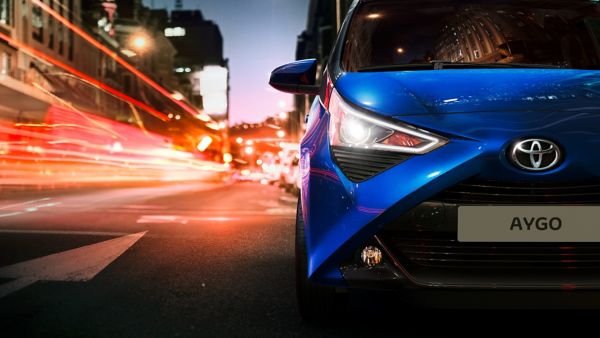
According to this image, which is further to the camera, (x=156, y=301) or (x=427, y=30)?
(x=427, y=30)

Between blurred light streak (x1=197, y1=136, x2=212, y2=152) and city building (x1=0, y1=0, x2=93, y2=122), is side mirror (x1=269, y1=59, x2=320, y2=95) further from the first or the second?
blurred light streak (x1=197, y1=136, x2=212, y2=152)

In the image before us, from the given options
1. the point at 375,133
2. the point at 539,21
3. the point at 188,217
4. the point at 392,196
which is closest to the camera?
the point at 392,196

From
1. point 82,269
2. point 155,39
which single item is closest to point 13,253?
point 82,269

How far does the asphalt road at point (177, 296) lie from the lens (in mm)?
2961

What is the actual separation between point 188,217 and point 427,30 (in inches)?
229

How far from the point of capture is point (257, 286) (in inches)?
157

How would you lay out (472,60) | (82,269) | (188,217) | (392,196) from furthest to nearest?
(188,217) → (82,269) → (472,60) → (392,196)

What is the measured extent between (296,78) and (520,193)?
180 centimetres

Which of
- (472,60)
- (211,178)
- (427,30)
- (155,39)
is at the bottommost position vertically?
(211,178)

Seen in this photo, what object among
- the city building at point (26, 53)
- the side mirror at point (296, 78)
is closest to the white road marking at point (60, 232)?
the side mirror at point (296, 78)

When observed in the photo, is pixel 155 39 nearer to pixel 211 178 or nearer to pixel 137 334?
pixel 211 178

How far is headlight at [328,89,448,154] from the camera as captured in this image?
8.27 feet

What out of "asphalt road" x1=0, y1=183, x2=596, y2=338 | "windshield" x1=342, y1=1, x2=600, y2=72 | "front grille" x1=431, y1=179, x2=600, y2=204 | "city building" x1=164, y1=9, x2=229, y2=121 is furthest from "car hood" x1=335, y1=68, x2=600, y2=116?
"city building" x1=164, y1=9, x2=229, y2=121

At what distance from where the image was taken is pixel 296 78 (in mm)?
3879
